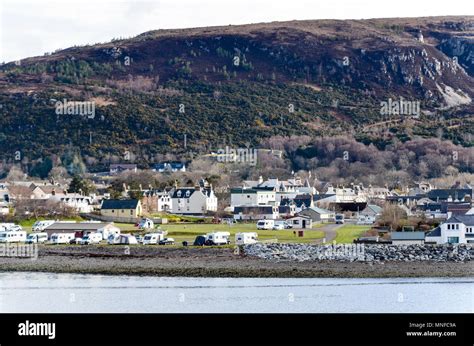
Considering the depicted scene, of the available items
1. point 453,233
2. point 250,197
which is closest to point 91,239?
point 453,233

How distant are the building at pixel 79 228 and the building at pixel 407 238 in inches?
522

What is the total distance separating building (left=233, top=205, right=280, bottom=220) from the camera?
64.1 meters

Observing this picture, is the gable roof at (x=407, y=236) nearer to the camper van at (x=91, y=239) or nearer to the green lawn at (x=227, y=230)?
the green lawn at (x=227, y=230)

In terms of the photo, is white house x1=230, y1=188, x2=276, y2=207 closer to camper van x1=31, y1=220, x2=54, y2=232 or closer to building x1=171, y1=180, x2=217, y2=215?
building x1=171, y1=180, x2=217, y2=215

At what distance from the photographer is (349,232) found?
166 feet

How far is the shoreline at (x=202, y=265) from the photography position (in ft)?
119

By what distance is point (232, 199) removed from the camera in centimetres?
7375

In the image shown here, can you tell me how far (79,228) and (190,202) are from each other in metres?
20.0

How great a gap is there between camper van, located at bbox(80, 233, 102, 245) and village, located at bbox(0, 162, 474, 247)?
0.14 ft

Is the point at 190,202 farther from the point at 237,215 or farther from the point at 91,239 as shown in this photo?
the point at 91,239

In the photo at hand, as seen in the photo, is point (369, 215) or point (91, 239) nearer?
point (91, 239)

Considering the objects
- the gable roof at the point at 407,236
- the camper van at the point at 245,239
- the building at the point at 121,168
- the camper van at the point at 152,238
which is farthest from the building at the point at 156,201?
the building at the point at 121,168
